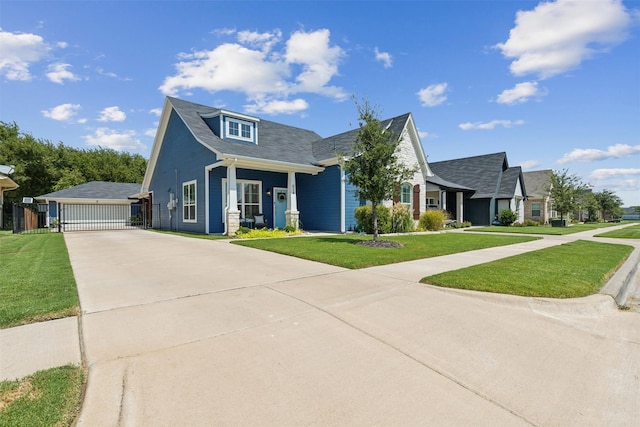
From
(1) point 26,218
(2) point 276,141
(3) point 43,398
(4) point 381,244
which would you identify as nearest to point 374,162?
(4) point 381,244

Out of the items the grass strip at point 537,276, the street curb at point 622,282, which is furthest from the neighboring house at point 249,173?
the street curb at point 622,282

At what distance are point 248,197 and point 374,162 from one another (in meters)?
7.96

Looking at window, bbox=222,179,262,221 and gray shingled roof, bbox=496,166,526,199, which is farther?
gray shingled roof, bbox=496,166,526,199

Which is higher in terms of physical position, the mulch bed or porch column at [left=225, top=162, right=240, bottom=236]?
porch column at [left=225, top=162, right=240, bottom=236]

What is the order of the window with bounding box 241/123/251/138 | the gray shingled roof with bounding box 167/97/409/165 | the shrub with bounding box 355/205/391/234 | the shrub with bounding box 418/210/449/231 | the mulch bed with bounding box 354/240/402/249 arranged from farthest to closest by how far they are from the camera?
the shrub with bounding box 418/210/449/231, the window with bounding box 241/123/251/138, the gray shingled roof with bounding box 167/97/409/165, the shrub with bounding box 355/205/391/234, the mulch bed with bounding box 354/240/402/249

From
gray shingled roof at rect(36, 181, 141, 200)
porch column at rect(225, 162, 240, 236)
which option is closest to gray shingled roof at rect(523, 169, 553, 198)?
porch column at rect(225, 162, 240, 236)

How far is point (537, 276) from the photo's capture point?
565 centimetres

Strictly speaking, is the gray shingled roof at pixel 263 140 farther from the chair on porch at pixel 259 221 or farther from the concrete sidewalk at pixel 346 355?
the concrete sidewalk at pixel 346 355

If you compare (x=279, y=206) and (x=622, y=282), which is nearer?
(x=622, y=282)

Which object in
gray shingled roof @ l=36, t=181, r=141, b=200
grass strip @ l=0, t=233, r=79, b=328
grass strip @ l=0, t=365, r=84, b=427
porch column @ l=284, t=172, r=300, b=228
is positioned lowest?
grass strip @ l=0, t=365, r=84, b=427

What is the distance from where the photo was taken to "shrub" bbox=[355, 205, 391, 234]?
14.2 metres

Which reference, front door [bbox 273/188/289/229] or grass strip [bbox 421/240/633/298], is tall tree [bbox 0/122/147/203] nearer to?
front door [bbox 273/188/289/229]

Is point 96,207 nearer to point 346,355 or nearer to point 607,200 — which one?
point 346,355

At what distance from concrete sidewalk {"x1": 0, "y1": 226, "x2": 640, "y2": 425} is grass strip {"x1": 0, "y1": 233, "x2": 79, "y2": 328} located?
237 millimetres
